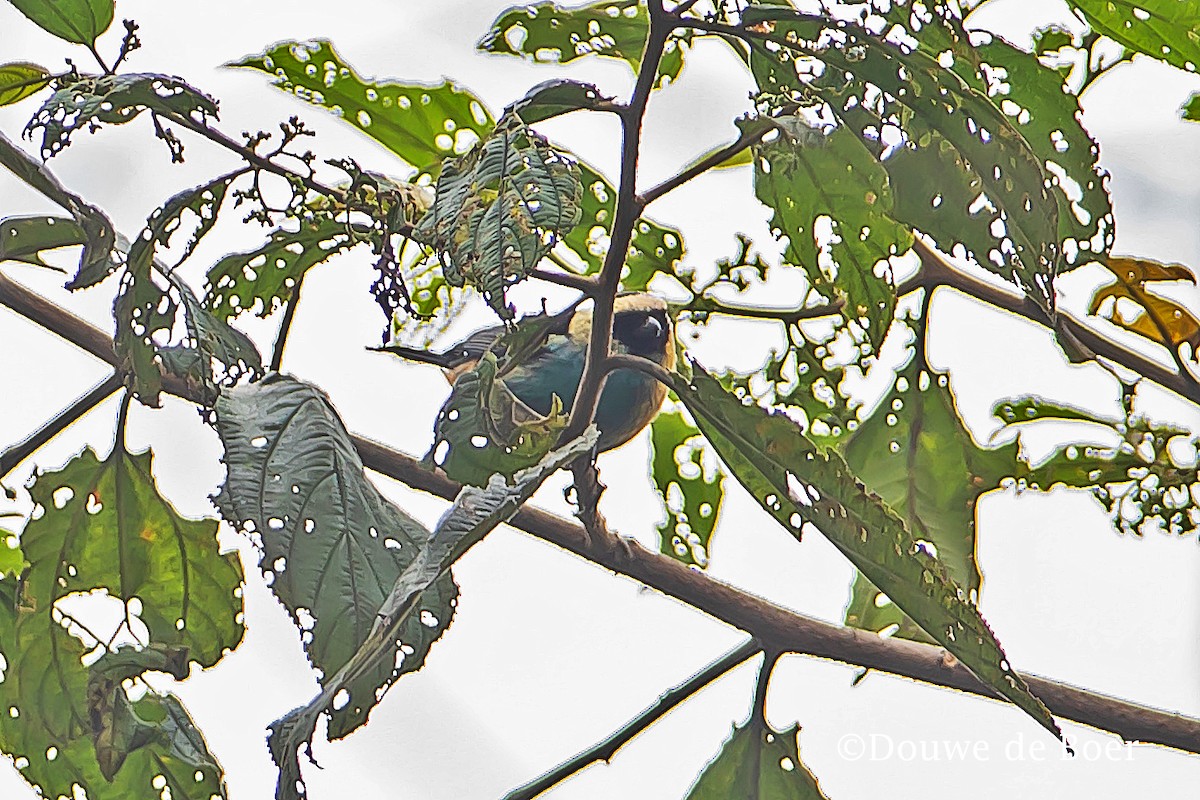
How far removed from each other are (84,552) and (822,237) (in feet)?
1.40

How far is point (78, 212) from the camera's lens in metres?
0.52

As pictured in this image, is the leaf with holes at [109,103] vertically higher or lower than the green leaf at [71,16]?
lower

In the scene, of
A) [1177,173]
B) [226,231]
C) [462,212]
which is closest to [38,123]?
[462,212]

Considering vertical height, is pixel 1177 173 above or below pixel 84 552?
above

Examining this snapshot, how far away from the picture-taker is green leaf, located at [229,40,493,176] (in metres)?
0.84

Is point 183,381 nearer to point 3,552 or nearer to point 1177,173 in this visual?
point 3,552

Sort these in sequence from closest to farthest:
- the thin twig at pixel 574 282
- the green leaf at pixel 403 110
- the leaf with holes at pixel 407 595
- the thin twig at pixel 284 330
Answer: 1. the leaf with holes at pixel 407 595
2. the thin twig at pixel 574 282
3. the thin twig at pixel 284 330
4. the green leaf at pixel 403 110

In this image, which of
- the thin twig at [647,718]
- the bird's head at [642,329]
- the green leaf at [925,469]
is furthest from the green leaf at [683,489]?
the bird's head at [642,329]

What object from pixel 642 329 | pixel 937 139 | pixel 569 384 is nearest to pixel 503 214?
pixel 937 139

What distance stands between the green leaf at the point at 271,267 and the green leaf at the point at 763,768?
1.16 ft

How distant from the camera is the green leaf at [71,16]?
590mm

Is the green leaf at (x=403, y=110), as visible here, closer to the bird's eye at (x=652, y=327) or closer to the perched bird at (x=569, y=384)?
the perched bird at (x=569, y=384)

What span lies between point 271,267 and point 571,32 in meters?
0.27

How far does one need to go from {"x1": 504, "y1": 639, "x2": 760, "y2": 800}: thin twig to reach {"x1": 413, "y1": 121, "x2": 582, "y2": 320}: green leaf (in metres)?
0.31
